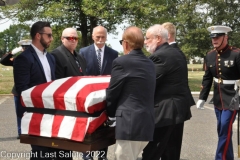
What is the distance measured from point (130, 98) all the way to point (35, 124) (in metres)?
0.80

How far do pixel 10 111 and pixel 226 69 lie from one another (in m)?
6.74

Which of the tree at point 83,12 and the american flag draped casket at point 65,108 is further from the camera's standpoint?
the tree at point 83,12

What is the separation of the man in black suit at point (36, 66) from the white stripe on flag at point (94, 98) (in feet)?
2.31

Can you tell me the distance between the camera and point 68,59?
4.50 metres

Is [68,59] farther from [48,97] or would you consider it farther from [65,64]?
[48,97]

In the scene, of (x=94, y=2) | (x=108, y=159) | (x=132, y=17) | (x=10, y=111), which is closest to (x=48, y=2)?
(x=94, y=2)

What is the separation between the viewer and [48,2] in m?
18.5

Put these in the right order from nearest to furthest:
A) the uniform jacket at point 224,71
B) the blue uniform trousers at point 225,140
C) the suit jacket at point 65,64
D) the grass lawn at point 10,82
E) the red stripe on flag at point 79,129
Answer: the red stripe on flag at point 79,129, the suit jacket at point 65,64, the blue uniform trousers at point 225,140, the uniform jacket at point 224,71, the grass lawn at point 10,82

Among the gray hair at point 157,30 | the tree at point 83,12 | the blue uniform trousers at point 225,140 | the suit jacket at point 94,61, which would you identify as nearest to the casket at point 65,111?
the gray hair at point 157,30

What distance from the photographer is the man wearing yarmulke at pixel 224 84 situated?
4.78 metres

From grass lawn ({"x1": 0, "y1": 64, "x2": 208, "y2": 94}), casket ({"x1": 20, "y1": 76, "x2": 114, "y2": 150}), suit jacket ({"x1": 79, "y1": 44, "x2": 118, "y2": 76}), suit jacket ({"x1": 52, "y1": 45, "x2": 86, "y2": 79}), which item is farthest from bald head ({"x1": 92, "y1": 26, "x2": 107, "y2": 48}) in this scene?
grass lawn ({"x1": 0, "y1": 64, "x2": 208, "y2": 94})

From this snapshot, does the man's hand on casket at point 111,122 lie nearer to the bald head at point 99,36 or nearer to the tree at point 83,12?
the bald head at point 99,36

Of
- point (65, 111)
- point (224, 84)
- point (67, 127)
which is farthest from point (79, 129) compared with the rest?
point (224, 84)

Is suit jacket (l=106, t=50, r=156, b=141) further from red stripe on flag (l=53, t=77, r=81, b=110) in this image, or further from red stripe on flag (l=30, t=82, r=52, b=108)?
red stripe on flag (l=30, t=82, r=52, b=108)
